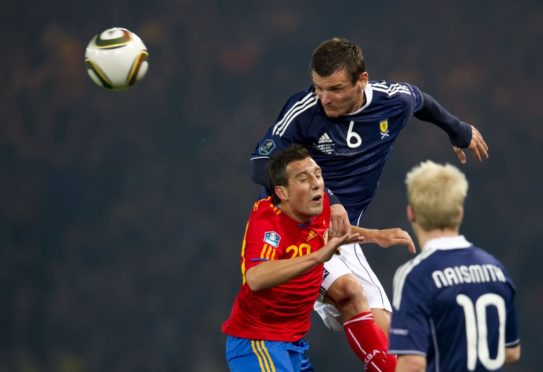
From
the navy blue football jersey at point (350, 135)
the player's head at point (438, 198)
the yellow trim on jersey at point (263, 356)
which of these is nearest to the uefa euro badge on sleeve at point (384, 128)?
the navy blue football jersey at point (350, 135)

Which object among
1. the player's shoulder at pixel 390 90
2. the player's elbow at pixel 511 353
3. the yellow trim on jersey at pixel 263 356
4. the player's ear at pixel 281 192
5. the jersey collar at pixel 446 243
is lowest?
the yellow trim on jersey at pixel 263 356

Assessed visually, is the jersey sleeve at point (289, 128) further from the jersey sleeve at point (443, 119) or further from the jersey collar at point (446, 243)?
the jersey collar at point (446, 243)

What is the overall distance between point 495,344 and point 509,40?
15.6 feet

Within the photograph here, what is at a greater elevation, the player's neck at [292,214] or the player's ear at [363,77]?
the player's ear at [363,77]

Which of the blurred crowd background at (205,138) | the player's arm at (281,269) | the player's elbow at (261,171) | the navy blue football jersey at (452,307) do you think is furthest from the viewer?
the blurred crowd background at (205,138)

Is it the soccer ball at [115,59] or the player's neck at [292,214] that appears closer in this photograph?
the player's neck at [292,214]

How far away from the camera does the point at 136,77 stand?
221 inches

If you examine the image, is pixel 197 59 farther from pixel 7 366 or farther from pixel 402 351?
pixel 402 351

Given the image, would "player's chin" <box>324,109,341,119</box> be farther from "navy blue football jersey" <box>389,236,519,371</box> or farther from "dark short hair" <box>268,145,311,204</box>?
"navy blue football jersey" <box>389,236,519,371</box>

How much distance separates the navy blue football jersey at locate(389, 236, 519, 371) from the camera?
3385 millimetres

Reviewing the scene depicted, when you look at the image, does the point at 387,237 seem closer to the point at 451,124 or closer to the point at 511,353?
the point at 451,124

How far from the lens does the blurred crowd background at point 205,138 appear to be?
7789 millimetres

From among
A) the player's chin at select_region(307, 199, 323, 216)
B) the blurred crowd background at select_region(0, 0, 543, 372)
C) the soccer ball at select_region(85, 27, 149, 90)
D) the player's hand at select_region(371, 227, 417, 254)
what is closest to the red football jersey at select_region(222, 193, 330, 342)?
the player's chin at select_region(307, 199, 323, 216)

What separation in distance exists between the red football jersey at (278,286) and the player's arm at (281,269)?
0.08 m
